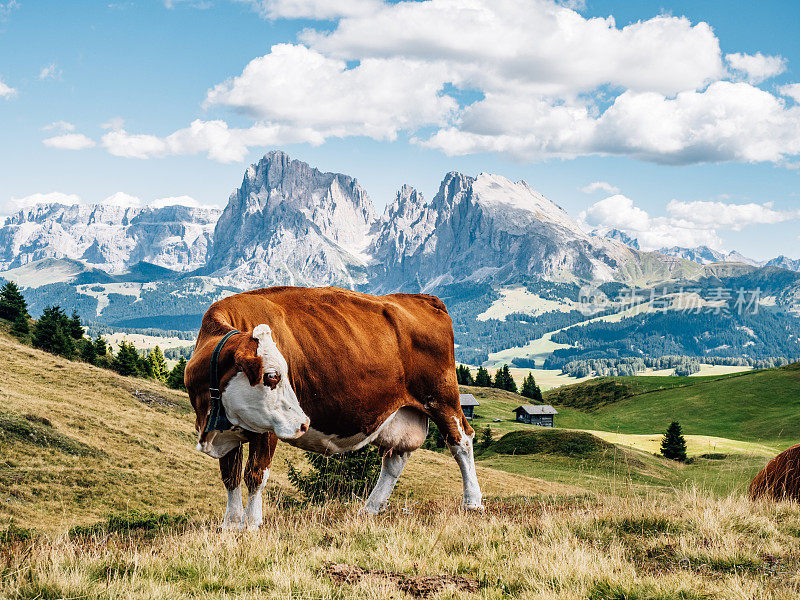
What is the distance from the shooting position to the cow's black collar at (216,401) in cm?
554

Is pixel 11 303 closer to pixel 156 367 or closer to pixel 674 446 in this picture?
pixel 156 367

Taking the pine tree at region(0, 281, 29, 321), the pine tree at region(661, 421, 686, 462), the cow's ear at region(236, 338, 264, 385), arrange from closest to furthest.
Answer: the cow's ear at region(236, 338, 264, 385) < the pine tree at region(0, 281, 29, 321) < the pine tree at region(661, 421, 686, 462)

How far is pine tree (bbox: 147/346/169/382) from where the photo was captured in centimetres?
8319

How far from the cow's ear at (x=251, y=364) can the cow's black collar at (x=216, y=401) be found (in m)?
0.37

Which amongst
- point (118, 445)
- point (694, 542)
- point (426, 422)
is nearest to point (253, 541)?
point (426, 422)

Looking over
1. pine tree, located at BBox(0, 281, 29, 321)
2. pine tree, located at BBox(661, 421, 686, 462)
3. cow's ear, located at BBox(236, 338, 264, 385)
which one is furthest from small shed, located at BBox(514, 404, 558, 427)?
cow's ear, located at BBox(236, 338, 264, 385)

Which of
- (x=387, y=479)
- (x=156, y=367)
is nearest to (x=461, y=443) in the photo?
(x=387, y=479)

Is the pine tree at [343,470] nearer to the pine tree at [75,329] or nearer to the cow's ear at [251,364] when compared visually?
the cow's ear at [251,364]

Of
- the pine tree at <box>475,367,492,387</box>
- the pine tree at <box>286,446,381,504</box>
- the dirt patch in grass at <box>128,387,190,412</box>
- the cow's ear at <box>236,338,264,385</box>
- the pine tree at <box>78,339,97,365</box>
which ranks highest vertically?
the cow's ear at <box>236,338,264,385</box>

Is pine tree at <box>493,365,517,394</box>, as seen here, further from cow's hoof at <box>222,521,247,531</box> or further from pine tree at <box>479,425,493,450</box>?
cow's hoof at <box>222,521,247,531</box>

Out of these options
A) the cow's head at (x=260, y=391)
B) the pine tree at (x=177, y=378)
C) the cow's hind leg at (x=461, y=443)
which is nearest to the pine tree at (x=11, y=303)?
the pine tree at (x=177, y=378)

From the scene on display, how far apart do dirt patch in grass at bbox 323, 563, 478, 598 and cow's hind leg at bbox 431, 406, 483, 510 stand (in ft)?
11.4

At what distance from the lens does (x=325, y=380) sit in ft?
21.9

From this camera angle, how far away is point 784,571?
5363 millimetres
